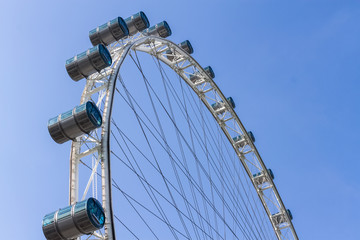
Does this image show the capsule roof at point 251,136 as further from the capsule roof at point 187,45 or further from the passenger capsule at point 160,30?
the passenger capsule at point 160,30

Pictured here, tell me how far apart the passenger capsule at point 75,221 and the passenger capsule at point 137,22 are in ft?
47.8

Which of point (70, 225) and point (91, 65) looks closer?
point (70, 225)

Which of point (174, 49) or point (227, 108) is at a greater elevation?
point (174, 49)

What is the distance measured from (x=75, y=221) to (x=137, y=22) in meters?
15.3

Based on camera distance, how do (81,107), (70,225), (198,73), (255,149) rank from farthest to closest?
(255,149) → (198,73) → (81,107) → (70,225)

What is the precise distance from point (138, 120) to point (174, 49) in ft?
35.4

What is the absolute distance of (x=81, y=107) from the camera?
18.5m

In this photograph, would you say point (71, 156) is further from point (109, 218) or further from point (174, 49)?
point (174, 49)

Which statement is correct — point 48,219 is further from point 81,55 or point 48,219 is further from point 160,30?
point 160,30

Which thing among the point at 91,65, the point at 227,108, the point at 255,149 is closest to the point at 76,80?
the point at 91,65

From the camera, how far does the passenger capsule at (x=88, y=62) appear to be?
21.1 m

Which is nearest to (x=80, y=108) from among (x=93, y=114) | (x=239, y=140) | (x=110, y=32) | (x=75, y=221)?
(x=93, y=114)

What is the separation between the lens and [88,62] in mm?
21250

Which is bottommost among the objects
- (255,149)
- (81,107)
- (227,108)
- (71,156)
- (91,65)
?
(255,149)
